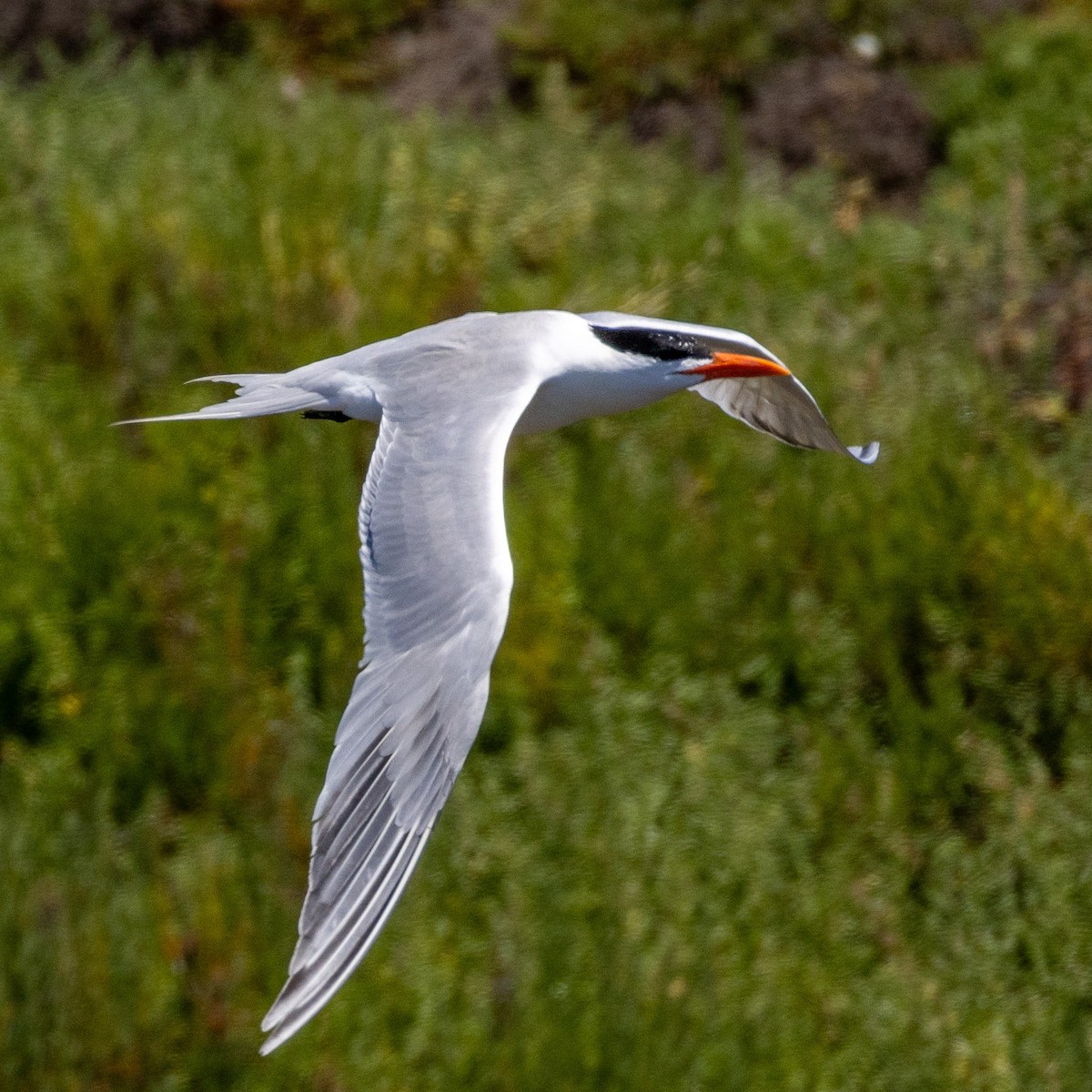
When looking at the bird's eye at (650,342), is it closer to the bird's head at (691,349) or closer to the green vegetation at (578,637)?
the bird's head at (691,349)

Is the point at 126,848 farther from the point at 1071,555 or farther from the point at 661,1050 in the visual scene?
the point at 1071,555

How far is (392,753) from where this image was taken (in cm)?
315

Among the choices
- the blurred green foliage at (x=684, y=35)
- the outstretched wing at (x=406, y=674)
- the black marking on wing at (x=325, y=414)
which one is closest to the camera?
the outstretched wing at (x=406, y=674)

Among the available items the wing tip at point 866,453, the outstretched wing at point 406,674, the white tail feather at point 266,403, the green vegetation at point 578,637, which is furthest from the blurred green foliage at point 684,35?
the outstretched wing at point 406,674

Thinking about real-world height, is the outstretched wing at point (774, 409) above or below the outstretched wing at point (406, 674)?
below

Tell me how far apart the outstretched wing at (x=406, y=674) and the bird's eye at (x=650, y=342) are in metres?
0.40

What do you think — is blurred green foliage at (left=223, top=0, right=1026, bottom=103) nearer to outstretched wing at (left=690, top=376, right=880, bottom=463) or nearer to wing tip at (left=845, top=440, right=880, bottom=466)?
outstretched wing at (left=690, top=376, right=880, bottom=463)

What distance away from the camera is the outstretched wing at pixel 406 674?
2.96 m

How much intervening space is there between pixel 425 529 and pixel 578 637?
2604mm

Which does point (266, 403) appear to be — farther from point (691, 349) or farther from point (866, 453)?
point (866, 453)

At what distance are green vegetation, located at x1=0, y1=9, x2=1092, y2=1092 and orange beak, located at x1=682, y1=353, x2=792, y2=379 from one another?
155cm

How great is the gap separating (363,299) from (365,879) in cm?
363

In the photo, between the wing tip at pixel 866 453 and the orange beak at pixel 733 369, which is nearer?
the orange beak at pixel 733 369

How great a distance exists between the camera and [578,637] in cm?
591
